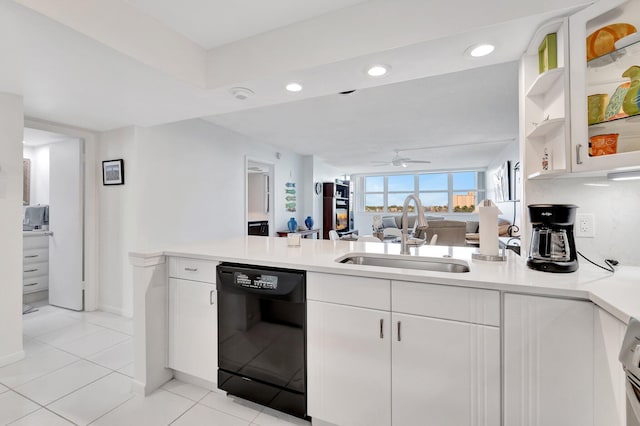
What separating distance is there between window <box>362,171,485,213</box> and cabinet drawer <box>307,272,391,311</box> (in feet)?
23.8

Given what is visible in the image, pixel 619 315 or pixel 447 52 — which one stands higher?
pixel 447 52

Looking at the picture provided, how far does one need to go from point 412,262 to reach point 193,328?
1.43 meters

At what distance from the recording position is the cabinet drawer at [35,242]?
358 centimetres

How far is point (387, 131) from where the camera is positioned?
179 inches

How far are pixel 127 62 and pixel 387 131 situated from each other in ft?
11.7

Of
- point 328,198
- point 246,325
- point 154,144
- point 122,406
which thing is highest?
point 154,144

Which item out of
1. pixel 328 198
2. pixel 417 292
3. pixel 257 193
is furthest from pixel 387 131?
pixel 417 292

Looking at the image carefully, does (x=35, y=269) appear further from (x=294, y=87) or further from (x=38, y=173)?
(x=294, y=87)

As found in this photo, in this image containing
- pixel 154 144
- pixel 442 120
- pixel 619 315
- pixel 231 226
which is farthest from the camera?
pixel 231 226

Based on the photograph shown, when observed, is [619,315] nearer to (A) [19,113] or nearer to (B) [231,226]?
(A) [19,113]

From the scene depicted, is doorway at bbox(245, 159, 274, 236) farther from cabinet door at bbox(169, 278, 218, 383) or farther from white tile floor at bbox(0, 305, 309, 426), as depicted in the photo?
cabinet door at bbox(169, 278, 218, 383)

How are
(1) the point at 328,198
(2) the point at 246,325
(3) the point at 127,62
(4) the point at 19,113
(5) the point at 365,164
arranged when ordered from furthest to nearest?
1. (5) the point at 365,164
2. (1) the point at 328,198
3. (4) the point at 19,113
4. (3) the point at 127,62
5. (2) the point at 246,325

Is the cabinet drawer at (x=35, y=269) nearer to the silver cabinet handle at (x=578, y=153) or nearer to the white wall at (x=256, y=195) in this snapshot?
the white wall at (x=256, y=195)

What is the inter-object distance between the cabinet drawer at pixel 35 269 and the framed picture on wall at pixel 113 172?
1.52 meters
